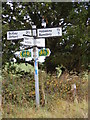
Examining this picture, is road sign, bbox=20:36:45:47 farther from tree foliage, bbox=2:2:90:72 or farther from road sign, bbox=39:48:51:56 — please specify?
tree foliage, bbox=2:2:90:72

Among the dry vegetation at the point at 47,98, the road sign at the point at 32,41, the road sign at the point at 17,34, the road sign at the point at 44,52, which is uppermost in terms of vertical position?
the road sign at the point at 17,34

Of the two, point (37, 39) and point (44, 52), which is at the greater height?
point (37, 39)

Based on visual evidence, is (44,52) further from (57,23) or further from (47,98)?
(57,23)

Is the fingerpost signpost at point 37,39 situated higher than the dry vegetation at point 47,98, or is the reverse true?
the fingerpost signpost at point 37,39

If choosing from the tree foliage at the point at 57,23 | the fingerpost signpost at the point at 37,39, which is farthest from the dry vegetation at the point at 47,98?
the tree foliage at the point at 57,23

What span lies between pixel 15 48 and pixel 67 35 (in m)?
2.14

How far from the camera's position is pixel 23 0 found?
7.95 meters

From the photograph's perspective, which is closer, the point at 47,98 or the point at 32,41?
the point at 32,41

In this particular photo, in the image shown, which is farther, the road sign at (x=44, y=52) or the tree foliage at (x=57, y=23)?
the tree foliage at (x=57, y=23)

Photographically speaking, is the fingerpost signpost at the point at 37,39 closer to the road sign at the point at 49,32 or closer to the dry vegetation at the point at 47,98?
the road sign at the point at 49,32

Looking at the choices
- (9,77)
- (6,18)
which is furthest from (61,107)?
(6,18)

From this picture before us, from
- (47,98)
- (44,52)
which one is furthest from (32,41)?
(47,98)

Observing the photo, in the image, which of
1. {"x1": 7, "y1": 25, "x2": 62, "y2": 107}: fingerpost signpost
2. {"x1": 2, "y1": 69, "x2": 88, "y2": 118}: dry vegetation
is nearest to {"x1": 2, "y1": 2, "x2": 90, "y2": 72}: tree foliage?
{"x1": 2, "y1": 69, "x2": 88, "y2": 118}: dry vegetation

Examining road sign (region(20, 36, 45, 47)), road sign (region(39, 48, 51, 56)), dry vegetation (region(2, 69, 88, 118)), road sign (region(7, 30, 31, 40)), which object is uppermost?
road sign (region(7, 30, 31, 40))
